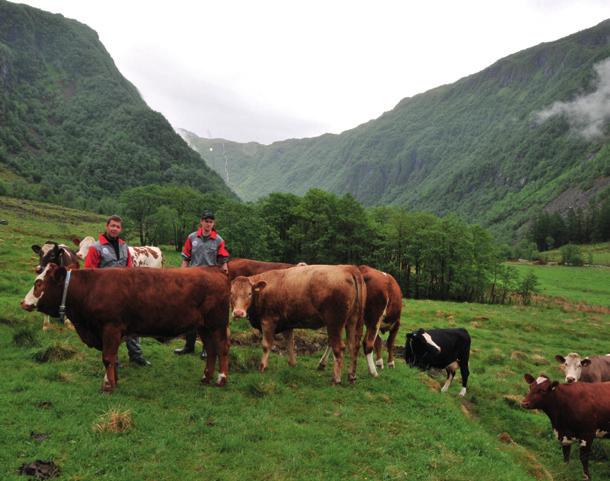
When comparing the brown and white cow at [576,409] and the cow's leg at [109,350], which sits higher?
the cow's leg at [109,350]

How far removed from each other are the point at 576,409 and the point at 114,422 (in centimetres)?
1100

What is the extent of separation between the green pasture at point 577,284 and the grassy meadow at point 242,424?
61304mm

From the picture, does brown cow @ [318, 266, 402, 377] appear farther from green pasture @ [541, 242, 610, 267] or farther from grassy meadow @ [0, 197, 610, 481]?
green pasture @ [541, 242, 610, 267]

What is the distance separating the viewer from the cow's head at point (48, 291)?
8.40 meters

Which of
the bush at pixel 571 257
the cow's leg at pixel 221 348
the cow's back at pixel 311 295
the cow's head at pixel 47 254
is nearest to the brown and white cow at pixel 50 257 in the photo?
the cow's head at pixel 47 254

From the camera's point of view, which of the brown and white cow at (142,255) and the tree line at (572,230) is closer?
the brown and white cow at (142,255)

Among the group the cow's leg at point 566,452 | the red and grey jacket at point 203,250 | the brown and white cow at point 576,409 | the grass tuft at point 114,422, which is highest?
the red and grey jacket at point 203,250

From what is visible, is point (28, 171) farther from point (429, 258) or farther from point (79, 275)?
point (79, 275)

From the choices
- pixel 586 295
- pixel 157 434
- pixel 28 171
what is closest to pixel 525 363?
pixel 157 434

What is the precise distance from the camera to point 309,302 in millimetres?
10945

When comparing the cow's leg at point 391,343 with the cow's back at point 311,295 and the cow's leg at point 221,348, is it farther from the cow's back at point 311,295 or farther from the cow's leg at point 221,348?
the cow's leg at point 221,348

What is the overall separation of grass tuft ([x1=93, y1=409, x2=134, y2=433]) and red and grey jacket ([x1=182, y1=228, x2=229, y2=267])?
4.90 metres

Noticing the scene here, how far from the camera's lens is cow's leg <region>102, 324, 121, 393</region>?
8547mm

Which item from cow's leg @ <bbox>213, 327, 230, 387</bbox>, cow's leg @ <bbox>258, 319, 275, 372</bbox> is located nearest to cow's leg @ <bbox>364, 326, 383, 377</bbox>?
cow's leg @ <bbox>258, 319, 275, 372</bbox>
